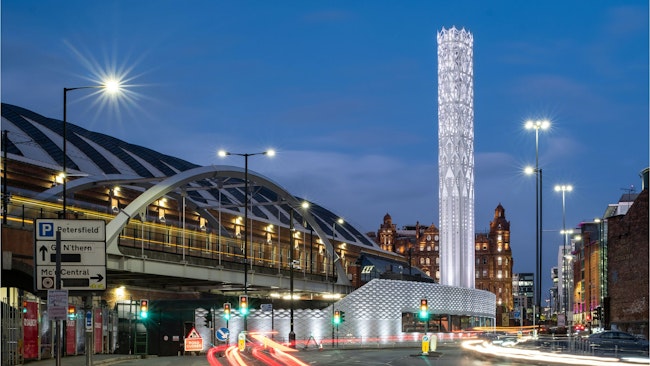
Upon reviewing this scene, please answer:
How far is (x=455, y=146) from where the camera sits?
122 metres

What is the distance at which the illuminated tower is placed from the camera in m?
122

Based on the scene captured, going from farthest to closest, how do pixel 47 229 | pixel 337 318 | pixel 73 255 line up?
1. pixel 337 318
2. pixel 47 229
3. pixel 73 255

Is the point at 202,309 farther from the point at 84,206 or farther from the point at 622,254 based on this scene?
the point at 622,254

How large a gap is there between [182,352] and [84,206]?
24257 mm

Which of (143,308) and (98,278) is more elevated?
(98,278)

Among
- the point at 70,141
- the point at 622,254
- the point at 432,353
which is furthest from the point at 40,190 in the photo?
the point at 622,254

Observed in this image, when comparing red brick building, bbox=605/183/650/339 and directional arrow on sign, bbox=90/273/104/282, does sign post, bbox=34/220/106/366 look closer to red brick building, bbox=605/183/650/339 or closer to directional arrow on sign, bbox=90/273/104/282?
directional arrow on sign, bbox=90/273/104/282

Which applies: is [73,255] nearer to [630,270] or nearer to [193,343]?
[193,343]

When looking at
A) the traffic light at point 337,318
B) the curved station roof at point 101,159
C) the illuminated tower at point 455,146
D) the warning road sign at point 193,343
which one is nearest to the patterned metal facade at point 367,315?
the traffic light at point 337,318

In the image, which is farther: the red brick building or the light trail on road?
the red brick building

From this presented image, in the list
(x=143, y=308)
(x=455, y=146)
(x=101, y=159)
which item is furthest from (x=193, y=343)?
(x=455, y=146)

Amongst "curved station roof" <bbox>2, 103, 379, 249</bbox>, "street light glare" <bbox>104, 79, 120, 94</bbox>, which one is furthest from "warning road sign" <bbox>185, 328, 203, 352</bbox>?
"curved station roof" <bbox>2, 103, 379, 249</bbox>

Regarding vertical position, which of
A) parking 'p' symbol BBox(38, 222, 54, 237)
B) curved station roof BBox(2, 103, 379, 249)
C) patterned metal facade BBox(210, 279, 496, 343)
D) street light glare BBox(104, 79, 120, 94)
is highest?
curved station roof BBox(2, 103, 379, 249)

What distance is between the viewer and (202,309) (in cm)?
5691
